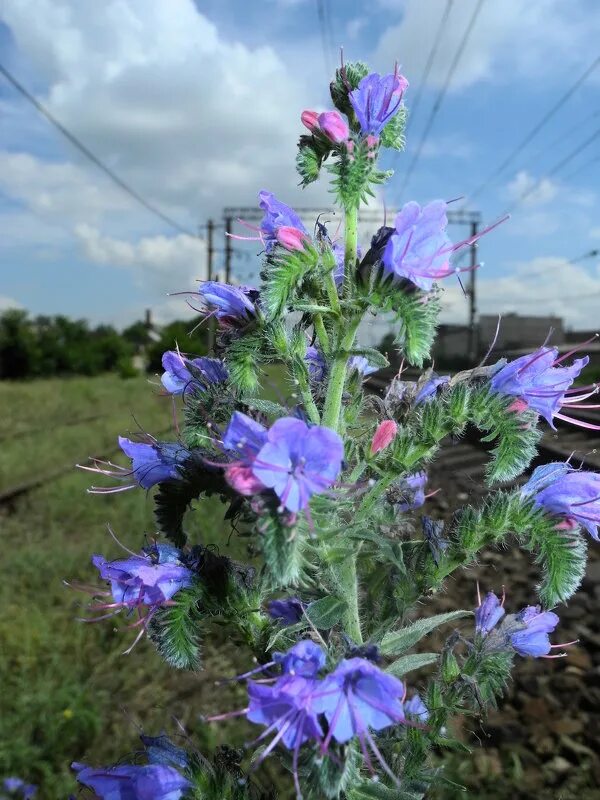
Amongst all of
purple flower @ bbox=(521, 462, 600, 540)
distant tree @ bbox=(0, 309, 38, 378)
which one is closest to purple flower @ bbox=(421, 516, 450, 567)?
purple flower @ bbox=(521, 462, 600, 540)

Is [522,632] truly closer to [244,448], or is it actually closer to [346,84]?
[244,448]

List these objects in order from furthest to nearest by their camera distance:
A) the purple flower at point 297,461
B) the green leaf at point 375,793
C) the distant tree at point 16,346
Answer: the distant tree at point 16,346
the green leaf at point 375,793
the purple flower at point 297,461

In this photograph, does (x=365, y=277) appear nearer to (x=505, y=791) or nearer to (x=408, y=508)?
(x=408, y=508)

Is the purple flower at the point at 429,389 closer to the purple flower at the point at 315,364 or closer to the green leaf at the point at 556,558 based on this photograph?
the purple flower at the point at 315,364

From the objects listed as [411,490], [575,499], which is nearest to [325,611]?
[411,490]

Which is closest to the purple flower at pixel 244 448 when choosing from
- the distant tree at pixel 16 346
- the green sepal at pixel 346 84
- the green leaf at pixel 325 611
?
the green leaf at pixel 325 611

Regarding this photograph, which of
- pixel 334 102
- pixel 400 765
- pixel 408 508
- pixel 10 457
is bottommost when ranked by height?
pixel 10 457

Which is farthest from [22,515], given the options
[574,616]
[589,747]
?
[589,747]
